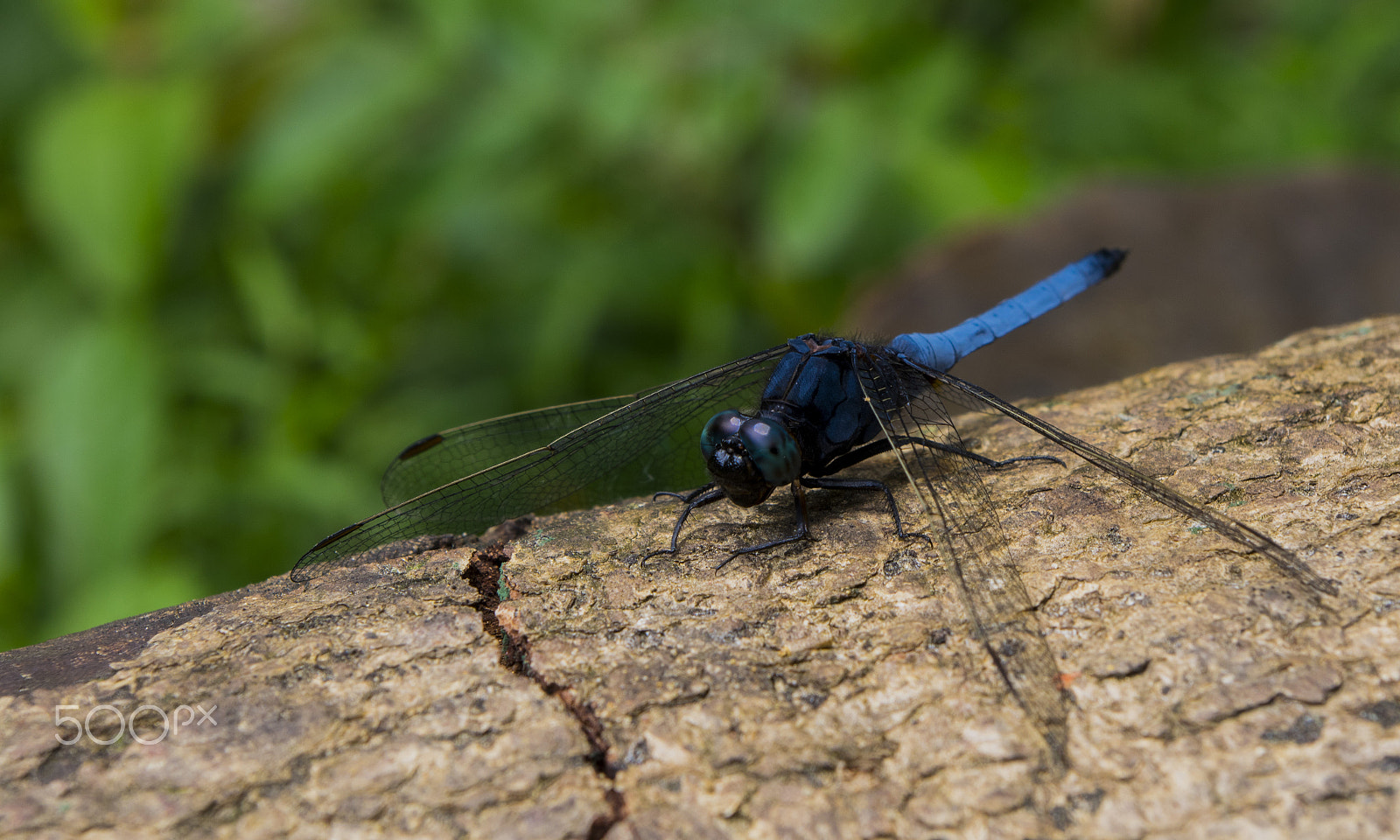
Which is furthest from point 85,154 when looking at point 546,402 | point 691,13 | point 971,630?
point 971,630

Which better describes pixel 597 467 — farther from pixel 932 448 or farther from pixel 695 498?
pixel 932 448

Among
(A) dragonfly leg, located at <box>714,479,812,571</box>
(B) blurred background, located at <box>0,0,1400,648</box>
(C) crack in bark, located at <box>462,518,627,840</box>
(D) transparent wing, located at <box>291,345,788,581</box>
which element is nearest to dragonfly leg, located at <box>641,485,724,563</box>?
(A) dragonfly leg, located at <box>714,479,812,571</box>

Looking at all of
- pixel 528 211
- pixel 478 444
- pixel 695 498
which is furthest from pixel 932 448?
pixel 528 211

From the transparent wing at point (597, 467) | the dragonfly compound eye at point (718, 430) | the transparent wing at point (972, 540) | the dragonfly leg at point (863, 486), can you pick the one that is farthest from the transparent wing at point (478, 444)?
the transparent wing at point (972, 540)

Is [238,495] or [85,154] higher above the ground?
[85,154]

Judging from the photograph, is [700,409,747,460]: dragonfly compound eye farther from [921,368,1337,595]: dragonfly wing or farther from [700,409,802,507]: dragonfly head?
[921,368,1337,595]: dragonfly wing

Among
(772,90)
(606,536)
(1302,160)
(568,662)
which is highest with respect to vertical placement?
(772,90)

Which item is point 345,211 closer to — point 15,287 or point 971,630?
point 15,287
